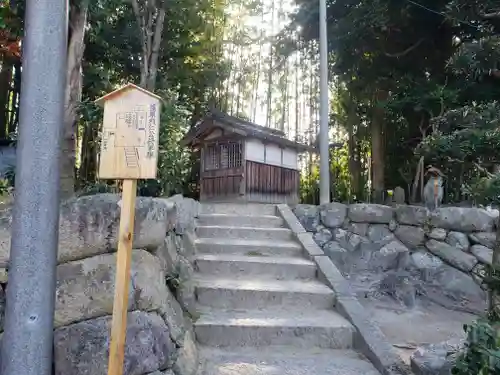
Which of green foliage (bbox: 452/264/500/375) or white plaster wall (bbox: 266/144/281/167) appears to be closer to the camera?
green foliage (bbox: 452/264/500/375)

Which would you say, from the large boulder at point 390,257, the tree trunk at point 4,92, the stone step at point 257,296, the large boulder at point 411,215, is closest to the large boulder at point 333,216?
the large boulder at point 390,257

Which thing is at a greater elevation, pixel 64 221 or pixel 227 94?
pixel 227 94

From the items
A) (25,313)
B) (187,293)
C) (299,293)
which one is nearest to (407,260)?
(299,293)

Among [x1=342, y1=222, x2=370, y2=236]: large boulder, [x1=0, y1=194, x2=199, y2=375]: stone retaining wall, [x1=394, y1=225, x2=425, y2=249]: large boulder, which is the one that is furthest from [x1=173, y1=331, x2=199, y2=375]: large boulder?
[x1=394, y1=225, x2=425, y2=249]: large boulder

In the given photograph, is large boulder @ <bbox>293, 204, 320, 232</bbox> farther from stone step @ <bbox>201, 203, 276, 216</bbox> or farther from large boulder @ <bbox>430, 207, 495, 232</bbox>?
large boulder @ <bbox>430, 207, 495, 232</bbox>

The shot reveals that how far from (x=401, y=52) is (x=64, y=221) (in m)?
9.84

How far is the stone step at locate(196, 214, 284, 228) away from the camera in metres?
6.36

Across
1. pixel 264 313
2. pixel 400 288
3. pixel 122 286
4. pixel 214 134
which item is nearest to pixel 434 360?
pixel 264 313

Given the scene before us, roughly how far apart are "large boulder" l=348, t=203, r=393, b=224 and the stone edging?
175cm

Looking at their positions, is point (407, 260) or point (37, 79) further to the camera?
point (407, 260)

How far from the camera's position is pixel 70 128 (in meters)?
4.38

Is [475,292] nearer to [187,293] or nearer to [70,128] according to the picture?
[187,293]

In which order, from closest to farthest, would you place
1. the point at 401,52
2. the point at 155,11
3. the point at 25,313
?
the point at 25,313, the point at 155,11, the point at 401,52

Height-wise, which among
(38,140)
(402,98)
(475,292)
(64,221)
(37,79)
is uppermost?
(402,98)
